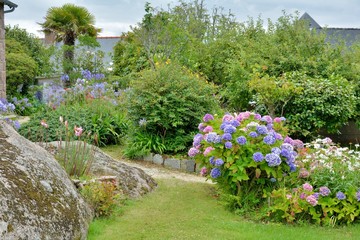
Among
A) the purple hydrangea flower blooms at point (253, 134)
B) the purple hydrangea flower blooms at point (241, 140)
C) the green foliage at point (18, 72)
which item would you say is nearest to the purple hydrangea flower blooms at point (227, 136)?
the purple hydrangea flower blooms at point (241, 140)

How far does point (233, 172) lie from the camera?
5.48m

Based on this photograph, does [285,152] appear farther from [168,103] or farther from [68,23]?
[68,23]

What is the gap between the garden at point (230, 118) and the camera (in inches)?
213

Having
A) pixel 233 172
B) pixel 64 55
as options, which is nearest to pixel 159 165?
pixel 233 172

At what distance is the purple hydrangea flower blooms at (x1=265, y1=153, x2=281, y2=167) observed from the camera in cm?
527

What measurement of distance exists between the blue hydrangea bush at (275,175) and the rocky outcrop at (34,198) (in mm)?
1880

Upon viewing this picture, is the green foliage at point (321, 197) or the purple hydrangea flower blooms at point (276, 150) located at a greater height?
the purple hydrangea flower blooms at point (276, 150)

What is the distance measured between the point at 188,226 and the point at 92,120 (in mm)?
5426

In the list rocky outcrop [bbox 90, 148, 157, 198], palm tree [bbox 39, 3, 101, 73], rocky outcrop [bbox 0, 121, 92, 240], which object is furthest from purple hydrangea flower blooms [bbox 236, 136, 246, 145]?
palm tree [bbox 39, 3, 101, 73]

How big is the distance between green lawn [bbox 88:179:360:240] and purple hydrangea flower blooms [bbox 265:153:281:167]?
28.3 inches

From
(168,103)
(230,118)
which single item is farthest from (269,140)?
(168,103)

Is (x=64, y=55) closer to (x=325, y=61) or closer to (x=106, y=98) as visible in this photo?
(x=106, y=98)

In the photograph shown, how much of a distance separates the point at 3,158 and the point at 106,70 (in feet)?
52.9

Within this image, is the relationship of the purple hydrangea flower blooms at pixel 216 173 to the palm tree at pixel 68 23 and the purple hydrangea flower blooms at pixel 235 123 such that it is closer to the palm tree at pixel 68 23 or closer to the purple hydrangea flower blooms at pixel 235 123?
the purple hydrangea flower blooms at pixel 235 123
